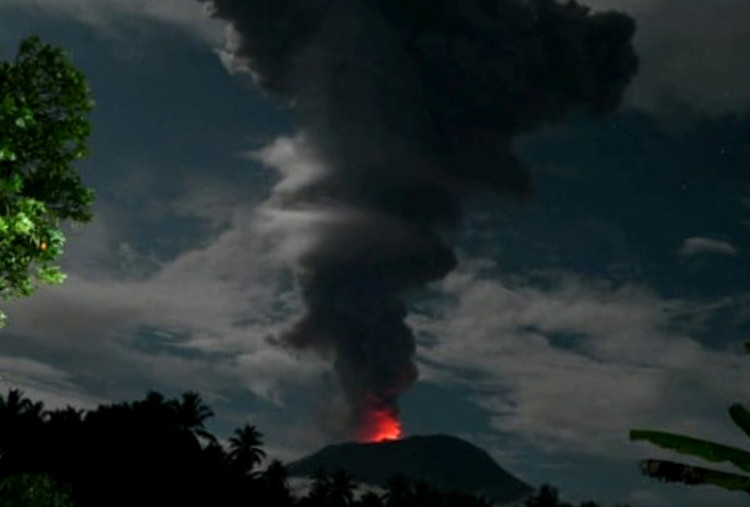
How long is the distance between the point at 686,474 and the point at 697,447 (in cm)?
40

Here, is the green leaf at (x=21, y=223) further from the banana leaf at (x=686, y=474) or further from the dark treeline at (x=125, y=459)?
the dark treeline at (x=125, y=459)

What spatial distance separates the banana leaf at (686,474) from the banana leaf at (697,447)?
13 cm

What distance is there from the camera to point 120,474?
75.1 metres

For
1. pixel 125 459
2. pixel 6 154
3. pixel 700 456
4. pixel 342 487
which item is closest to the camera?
pixel 700 456

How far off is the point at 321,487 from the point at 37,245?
124691mm

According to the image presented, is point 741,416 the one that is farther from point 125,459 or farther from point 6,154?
point 125,459

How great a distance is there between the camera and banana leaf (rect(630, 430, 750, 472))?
7.08 m

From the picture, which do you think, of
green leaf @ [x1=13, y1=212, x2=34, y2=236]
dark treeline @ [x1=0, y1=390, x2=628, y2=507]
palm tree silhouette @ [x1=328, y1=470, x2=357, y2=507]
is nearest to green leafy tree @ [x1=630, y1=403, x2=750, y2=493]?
green leaf @ [x1=13, y1=212, x2=34, y2=236]

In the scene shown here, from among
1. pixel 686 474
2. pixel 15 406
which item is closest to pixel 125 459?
pixel 15 406

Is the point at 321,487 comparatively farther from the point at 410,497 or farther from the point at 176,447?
the point at 176,447

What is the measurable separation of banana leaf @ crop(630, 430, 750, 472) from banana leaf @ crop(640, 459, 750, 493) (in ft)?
0.42

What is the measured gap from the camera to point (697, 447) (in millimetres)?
7465

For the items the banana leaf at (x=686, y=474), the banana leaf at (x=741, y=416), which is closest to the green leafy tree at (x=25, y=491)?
the banana leaf at (x=686, y=474)

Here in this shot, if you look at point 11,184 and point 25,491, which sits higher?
point 11,184
